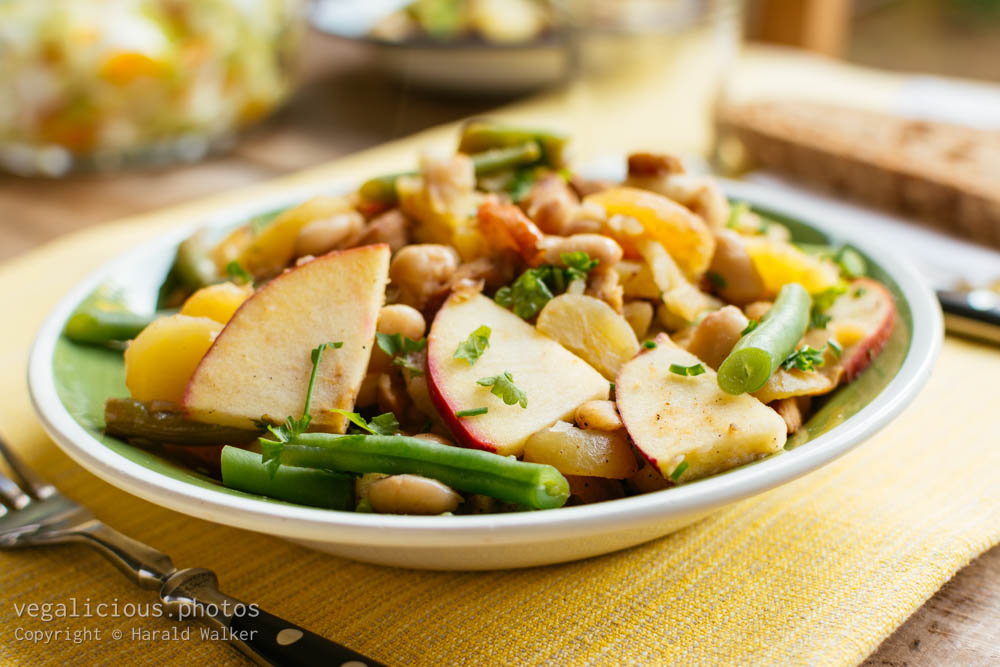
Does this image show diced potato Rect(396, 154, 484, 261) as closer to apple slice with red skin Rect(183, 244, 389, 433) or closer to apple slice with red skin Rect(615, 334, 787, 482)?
apple slice with red skin Rect(183, 244, 389, 433)

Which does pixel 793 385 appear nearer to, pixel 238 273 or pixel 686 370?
pixel 686 370

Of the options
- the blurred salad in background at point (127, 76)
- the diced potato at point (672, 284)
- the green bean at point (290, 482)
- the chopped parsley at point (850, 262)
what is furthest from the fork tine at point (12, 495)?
the blurred salad in background at point (127, 76)

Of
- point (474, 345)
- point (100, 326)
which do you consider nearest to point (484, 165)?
point (474, 345)

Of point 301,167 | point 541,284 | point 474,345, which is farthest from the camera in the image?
point 301,167

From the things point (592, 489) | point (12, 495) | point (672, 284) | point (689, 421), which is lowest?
point (12, 495)

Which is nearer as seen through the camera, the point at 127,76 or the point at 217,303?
the point at 217,303

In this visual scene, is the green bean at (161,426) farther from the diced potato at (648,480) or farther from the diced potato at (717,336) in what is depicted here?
the diced potato at (717,336)
